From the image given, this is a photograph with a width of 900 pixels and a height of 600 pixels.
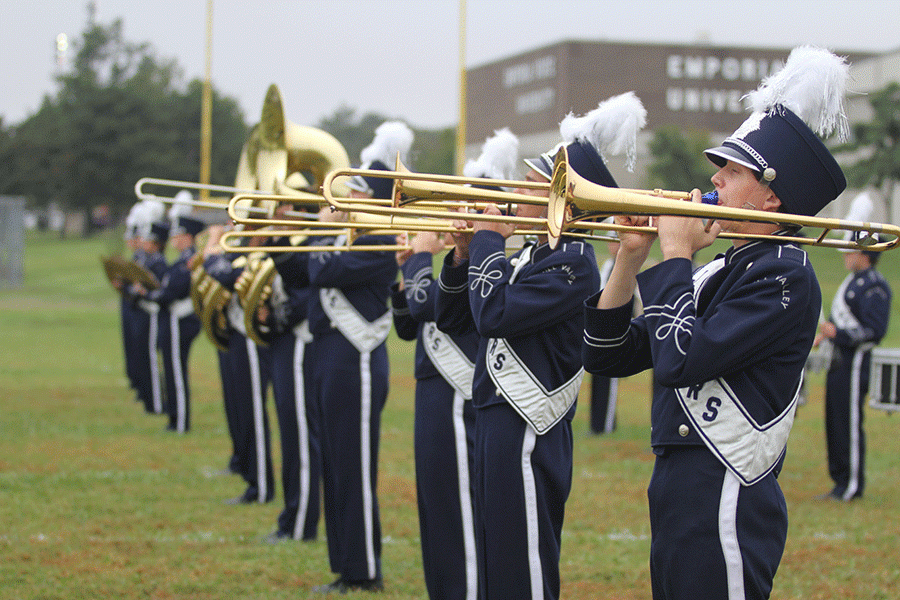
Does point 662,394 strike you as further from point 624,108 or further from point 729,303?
point 624,108

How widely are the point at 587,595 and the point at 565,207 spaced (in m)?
2.92

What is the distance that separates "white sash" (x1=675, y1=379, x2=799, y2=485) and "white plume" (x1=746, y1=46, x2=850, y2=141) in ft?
2.43

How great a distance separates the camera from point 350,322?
207 inches

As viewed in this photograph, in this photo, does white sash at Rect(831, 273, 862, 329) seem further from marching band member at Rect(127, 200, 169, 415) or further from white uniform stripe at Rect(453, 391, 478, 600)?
marching band member at Rect(127, 200, 169, 415)

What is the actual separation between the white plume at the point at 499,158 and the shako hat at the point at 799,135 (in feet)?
6.55

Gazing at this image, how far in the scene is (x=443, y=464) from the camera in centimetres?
428

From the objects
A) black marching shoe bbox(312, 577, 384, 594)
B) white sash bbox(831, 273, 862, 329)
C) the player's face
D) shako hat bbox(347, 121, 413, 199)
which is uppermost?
shako hat bbox(347, 121, 413, 199)

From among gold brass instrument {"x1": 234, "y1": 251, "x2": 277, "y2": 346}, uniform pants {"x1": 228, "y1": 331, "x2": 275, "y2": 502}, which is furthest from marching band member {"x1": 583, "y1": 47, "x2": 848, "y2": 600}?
uniform pants {"x1": 228, "y1": 331, "x2": 275, "y2": 502}

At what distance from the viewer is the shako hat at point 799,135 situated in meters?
2.62

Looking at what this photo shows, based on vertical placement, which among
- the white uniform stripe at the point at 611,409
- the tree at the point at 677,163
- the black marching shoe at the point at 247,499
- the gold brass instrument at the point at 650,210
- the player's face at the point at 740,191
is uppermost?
the tree at the point at 677,163

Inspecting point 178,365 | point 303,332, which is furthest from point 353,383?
point 178,365

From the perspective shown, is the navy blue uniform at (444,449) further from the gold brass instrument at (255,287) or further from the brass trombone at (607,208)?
the gold brass instrument at (255,287)

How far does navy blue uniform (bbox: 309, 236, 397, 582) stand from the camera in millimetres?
5105

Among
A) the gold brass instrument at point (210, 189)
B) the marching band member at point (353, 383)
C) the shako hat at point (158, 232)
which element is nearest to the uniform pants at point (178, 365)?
the shako hat at point (158, 232)
